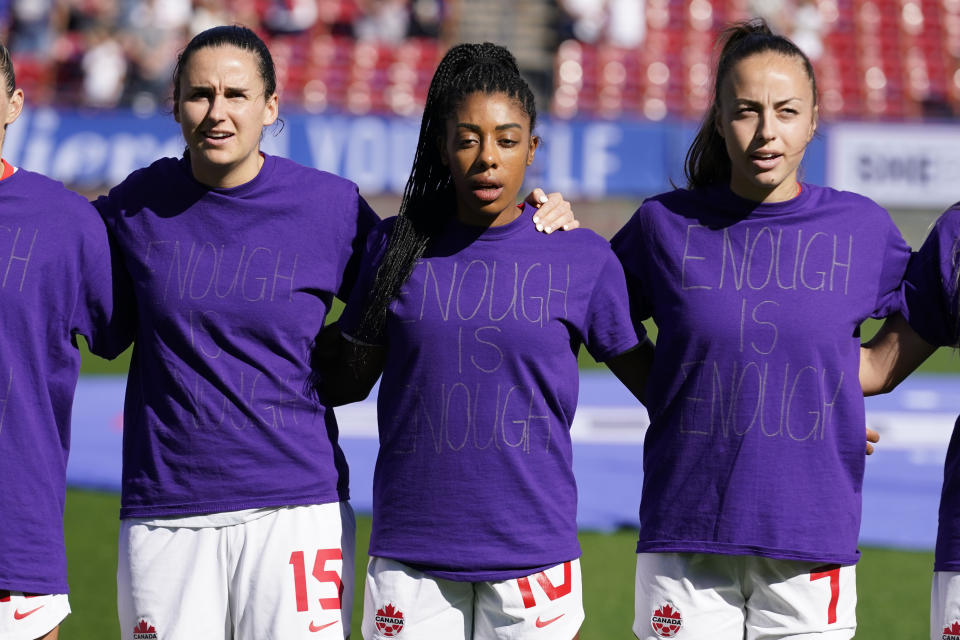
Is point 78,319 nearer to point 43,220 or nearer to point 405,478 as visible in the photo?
point 43,220

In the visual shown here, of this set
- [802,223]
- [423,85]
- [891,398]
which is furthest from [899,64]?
[802,223]

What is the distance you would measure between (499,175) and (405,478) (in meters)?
0.73

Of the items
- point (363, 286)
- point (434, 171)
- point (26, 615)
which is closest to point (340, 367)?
point (363, 286)

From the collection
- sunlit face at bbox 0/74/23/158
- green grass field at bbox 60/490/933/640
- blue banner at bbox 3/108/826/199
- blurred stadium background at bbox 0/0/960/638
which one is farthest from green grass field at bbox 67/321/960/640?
blue banner at bbox 3/108/826/199

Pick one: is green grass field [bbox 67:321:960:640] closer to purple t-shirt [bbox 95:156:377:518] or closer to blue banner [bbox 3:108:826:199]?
purple t-shirt [bbox 95:156:377:518]

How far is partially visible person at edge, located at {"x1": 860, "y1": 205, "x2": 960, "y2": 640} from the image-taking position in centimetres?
267

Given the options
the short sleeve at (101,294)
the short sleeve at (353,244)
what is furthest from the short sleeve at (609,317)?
the short sleeve at (101,294)

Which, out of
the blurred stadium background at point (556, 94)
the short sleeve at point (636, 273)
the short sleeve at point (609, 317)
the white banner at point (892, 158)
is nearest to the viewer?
the short sleeve at point (609, 317)

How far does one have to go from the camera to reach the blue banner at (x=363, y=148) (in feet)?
46.5

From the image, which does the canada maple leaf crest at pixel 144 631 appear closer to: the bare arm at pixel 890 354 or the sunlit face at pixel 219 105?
the sunlit face at pixel 219 105

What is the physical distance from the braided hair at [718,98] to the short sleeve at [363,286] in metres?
0.83

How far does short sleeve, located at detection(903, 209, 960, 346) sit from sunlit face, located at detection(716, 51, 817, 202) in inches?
15.1

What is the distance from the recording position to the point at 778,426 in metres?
2.76

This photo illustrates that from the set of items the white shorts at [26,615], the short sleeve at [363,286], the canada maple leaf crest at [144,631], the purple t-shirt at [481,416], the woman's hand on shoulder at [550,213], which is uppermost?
the woman's hand on shoulder at [550,213]
